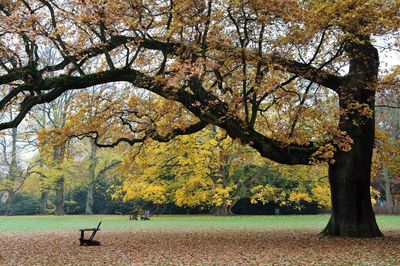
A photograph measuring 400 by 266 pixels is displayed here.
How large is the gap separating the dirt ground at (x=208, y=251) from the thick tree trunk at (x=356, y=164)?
89 cm

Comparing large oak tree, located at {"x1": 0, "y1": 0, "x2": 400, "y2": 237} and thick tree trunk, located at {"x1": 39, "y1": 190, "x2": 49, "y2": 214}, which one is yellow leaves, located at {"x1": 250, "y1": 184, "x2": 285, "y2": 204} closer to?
large oak tree, located at {"x1": 0, "y1": 0, "x2": 400, "y2": 237}

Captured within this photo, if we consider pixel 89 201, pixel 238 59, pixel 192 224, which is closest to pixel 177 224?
pixel 192 224

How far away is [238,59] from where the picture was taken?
Answer: 15586 mm

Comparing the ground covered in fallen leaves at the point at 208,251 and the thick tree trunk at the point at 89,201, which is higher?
the thick tree trunk at the point at 89,201

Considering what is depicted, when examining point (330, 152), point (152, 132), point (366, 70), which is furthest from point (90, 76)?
point (366, 70)

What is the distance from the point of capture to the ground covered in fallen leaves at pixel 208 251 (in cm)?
1118

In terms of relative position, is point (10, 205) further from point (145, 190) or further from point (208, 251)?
point (208, 251)

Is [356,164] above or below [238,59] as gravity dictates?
below

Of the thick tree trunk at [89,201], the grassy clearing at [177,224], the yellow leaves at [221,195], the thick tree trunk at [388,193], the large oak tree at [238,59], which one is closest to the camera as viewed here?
the large oak tree at [238,59]

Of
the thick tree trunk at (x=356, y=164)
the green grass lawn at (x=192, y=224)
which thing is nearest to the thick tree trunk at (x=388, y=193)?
the green grass lawn at (x=192, y=224)

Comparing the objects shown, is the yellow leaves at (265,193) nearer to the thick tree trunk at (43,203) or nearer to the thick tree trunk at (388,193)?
the thick tree trunk at (388,193)

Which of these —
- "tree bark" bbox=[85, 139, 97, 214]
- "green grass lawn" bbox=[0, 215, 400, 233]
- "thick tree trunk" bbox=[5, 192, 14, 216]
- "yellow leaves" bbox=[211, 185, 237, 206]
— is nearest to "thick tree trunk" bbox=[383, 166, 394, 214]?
"green grass lawn" bbox=[0, 215, 400, 233]

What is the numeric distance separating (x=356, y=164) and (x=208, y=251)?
22.5 ft

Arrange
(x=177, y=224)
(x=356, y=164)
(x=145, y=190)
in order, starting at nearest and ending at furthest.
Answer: (x=356, y=164), (x=177, y=224), (x=145, y=190)
